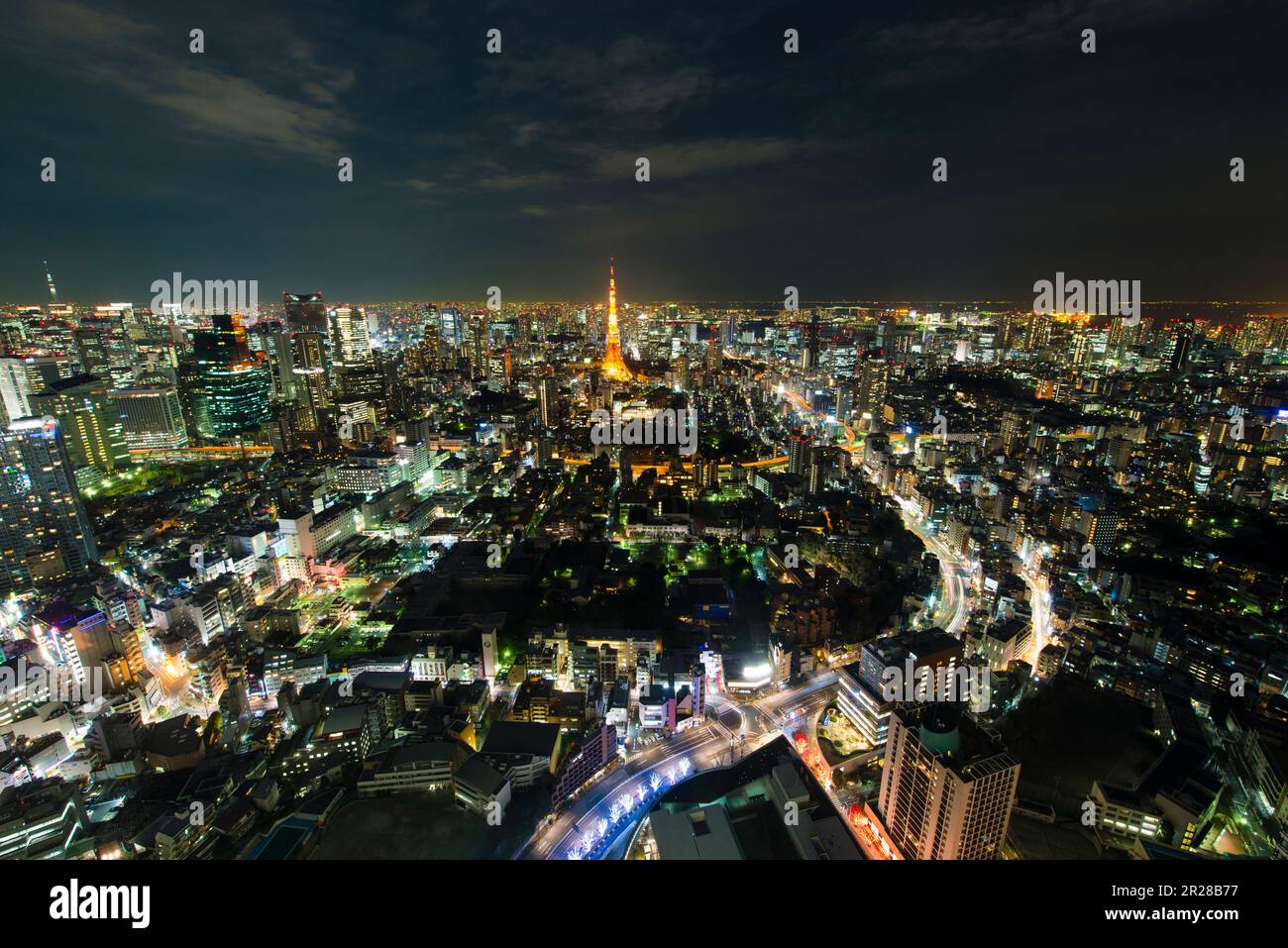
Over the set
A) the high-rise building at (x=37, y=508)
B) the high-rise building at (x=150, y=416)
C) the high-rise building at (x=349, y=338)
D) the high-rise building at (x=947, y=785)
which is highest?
the high-rise building at (x=349, y=338)

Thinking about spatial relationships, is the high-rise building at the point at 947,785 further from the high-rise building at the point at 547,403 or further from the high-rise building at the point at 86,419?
the high-rise building at the point at 86,419

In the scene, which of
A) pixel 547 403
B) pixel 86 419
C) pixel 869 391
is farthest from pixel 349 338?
pixel 869 391

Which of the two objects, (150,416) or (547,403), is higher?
(547,403)

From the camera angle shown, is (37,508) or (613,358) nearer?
(37,508)

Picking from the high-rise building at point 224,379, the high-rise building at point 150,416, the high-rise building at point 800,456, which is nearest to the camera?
the high-rise building at point 800,456

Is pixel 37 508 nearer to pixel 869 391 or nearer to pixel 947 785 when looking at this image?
pixel 947 785

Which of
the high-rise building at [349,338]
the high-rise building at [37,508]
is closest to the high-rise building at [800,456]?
the high-rise building at [37,508]
